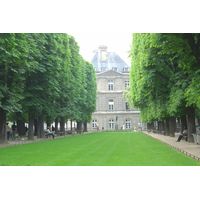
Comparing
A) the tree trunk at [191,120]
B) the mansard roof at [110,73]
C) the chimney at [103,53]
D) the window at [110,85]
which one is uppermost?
the chimney at [103,53]

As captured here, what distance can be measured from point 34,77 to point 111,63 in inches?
2146

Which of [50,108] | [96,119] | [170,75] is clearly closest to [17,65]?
[50,108]

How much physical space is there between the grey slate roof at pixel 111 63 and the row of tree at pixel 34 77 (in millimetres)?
37469

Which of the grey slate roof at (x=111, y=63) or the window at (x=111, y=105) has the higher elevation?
the grey slate roof at (x=111, y=63)

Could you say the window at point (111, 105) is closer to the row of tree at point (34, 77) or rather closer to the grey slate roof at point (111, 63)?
the grey slate roof at point (111, 63)

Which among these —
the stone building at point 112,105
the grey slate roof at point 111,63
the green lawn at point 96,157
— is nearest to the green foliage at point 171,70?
the green lawn at point 96,157

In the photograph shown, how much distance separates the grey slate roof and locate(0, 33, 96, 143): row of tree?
37469 millimetres

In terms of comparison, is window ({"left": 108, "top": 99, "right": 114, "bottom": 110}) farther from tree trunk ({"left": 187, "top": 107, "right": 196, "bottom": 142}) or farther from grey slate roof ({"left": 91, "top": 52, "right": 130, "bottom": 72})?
tree trunk ({"left": 187, "top": 107, "right": 196, "bottom": 142})

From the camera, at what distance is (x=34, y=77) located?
85.0ft

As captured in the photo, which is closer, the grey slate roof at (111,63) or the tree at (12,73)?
the tree at (12,73)

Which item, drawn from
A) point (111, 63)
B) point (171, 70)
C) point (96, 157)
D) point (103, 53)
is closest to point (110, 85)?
point (111, 63)

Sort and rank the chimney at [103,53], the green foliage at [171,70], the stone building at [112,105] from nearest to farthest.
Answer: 1. the green foliage at [171,70]
2. the stone building at [112,105]
3. the chimney at [103,53]

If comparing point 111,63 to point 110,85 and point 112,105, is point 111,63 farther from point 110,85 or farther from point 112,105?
point 112,105

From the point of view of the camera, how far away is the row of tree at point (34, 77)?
723 inches
